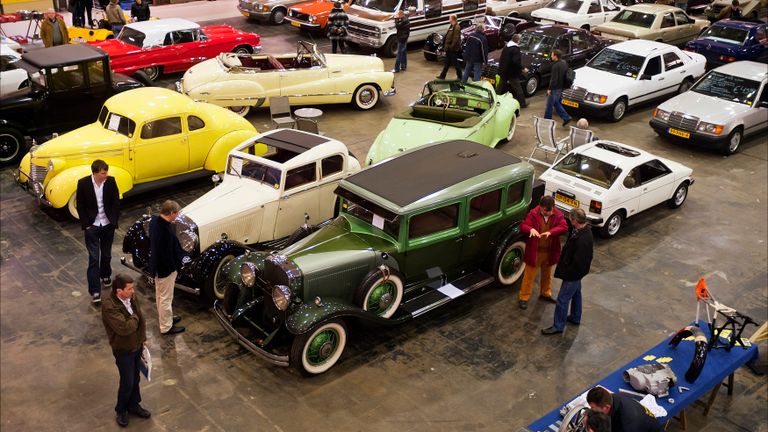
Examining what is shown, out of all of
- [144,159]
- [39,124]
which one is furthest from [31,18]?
[144,159]

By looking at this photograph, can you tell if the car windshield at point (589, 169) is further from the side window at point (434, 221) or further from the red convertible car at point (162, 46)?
the red convertible car at point (162, 46)

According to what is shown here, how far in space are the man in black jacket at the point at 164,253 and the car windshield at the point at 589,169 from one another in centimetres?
623

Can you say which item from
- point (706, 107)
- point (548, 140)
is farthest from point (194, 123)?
point (706, 107)

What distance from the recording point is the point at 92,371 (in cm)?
833

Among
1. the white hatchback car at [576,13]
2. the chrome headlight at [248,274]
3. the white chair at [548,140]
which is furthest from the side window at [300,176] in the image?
the white hatchback car at [576,13]

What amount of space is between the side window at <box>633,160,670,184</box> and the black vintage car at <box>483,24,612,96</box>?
6.02 m

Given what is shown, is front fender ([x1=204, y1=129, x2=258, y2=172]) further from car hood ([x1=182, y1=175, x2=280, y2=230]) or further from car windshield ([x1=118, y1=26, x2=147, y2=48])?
car windshield ([x1=118, y1=26, x2=147, y2=48])

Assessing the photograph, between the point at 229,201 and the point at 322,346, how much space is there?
2702mm

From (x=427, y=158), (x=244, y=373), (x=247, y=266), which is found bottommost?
(x=244, y=373)

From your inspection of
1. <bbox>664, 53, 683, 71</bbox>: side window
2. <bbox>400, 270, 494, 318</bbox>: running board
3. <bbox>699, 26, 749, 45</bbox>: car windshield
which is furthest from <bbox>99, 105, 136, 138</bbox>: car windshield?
<bbox>699, 26, 749, 45</bbox>: car windshield

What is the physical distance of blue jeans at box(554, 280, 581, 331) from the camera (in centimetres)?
910

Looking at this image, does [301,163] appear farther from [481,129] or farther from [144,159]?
[481,129]

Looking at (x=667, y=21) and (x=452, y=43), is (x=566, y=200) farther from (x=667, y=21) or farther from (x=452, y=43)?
(x=667, y=21)

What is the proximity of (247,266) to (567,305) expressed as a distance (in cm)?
377
